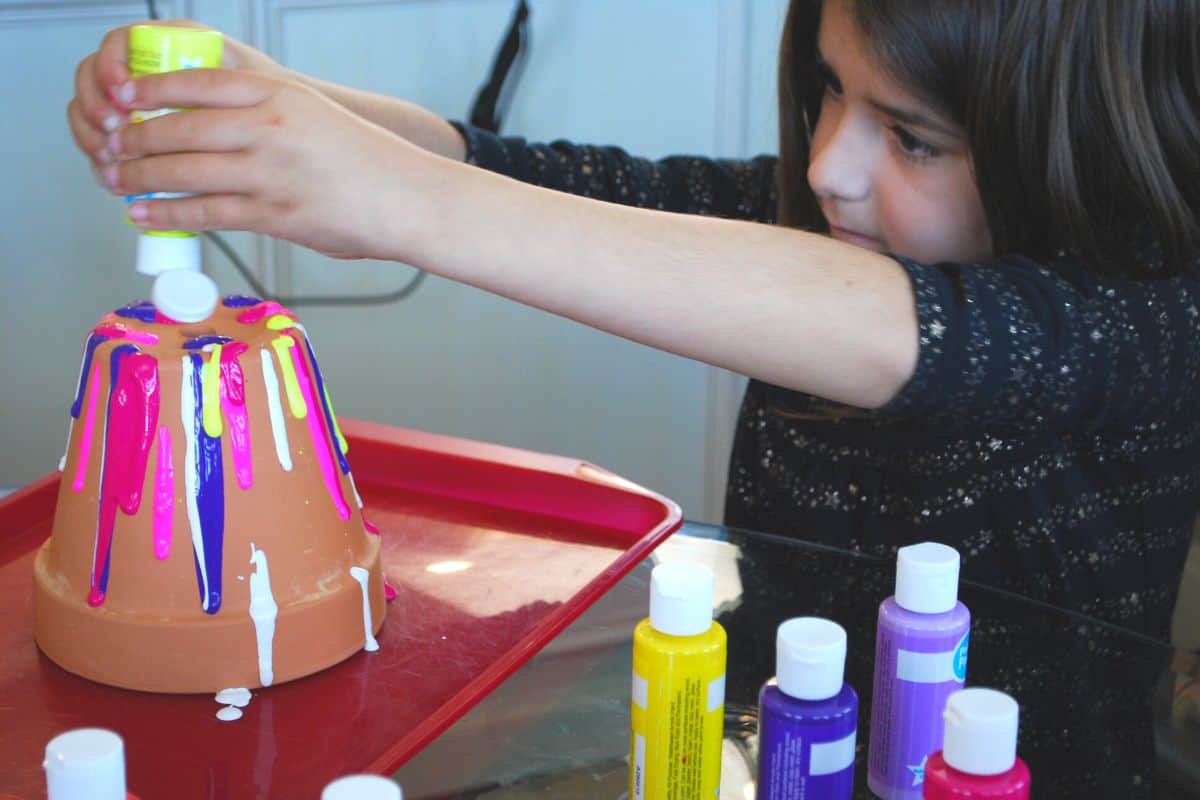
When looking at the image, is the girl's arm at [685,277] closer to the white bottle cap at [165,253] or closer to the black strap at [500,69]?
the white bottle cap at [165,253]

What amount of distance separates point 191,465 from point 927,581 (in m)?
0.36

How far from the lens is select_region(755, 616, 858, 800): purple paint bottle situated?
0.53 metres

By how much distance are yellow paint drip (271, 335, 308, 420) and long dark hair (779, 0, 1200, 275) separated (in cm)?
41

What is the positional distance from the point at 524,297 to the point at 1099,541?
0.51 m

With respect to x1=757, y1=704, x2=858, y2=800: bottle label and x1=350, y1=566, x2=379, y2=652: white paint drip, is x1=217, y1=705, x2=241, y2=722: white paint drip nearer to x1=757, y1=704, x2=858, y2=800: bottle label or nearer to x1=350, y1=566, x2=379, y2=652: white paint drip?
x1=350, y1=566, x2=379, y2=652: white paint drip

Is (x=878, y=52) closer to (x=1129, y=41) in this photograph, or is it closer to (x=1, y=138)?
(x=1129, y=41)

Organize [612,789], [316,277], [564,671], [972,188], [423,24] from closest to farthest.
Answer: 1. [612,789]
2. [564,671]
3. [972,188]
4. [423,24]
5. [316,277]

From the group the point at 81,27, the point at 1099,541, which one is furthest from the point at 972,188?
the point at 81,27

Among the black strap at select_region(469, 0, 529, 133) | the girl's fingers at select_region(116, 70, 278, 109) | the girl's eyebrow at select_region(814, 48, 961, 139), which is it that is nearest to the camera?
the girl's fingers at select_region(116, 70, 278, 109)

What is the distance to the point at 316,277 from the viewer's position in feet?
5.77

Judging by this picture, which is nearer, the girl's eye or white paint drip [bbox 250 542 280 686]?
white paint drip [bbox 250 542 280 686]

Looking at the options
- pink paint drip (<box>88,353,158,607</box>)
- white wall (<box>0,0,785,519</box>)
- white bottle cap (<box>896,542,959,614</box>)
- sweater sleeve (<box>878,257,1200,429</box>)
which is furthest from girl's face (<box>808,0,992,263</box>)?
white wall (<box>0,0,785,519</box>)

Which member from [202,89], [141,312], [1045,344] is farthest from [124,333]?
[1045,344]

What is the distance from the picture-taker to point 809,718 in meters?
0.53
